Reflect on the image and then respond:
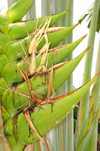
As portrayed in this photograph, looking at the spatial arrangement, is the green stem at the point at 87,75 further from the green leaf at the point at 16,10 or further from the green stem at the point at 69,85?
the green leaf at the point at 16,10

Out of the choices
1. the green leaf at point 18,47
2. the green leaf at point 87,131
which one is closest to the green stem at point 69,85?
the green leaf at point 87,131

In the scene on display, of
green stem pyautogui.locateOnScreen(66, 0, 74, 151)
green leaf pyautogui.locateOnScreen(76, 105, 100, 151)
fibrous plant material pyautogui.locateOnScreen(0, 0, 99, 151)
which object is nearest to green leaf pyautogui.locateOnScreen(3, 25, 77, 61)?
fibrous plant material pyautogui.locateOnScreen(0, 0, 99, 151)

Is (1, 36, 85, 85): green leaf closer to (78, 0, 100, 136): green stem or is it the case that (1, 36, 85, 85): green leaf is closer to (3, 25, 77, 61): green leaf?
(3, 25, 77, 61): green leaf

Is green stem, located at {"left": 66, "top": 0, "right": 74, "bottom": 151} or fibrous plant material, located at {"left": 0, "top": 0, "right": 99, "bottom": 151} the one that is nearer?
fibrous plant material, located at {"left": 0, "top": 0, "right": 99, "bottom": 151}

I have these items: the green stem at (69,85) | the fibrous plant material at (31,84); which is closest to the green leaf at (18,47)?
the fibrous plant material at (31,84)

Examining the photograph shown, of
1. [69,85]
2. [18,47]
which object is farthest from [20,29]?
[69,85]

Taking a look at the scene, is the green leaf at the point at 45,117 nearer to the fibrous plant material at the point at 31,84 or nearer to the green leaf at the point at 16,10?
the fibrous plant material at the point at 31,84

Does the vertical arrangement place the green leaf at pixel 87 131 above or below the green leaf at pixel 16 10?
below

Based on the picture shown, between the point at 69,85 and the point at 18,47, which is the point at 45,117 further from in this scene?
the point at 69,85

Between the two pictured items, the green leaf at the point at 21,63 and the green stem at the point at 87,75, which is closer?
the green leaf at the point at 21,63

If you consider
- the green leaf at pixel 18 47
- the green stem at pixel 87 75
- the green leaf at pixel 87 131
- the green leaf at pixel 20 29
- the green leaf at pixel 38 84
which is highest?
the green leaf at pixel 20 29
